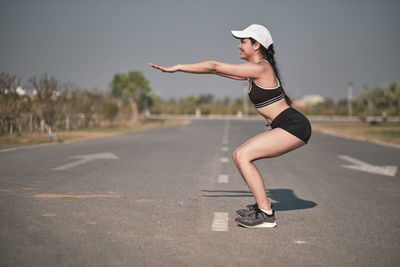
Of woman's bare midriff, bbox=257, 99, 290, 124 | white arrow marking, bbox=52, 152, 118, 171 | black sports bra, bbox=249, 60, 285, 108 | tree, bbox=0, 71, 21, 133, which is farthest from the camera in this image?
tree, bbox=0, 71, 21, 133

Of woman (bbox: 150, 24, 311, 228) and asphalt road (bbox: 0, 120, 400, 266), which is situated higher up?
→ woman (bbox: 150, 24, 311, 228)

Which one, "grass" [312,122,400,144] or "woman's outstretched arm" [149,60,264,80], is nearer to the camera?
"woman's outstretched arm" [149,60,264,80]

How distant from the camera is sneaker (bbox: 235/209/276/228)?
4.88 m

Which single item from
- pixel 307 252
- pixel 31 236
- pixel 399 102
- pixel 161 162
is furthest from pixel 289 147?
pixel 399 102

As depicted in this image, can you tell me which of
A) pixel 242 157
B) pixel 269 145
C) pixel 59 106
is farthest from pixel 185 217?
pixel 59 106

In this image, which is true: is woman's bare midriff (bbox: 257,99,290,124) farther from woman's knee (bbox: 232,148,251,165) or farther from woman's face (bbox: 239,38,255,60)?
woman's face (bbox: 239,38,255,60)

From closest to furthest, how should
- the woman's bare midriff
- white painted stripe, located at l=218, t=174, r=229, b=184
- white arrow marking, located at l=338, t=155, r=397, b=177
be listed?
the woman's bare midriff, white painted stripe, located at l=218, t=174, r=229, b=184, white arrow marking, located at l=338, t=155, r=397, b=177

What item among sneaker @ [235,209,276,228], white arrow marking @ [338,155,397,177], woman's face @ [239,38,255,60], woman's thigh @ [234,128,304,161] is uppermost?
woman's face @ [239,38,255,60]

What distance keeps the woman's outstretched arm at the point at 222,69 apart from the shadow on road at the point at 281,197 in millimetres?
2103

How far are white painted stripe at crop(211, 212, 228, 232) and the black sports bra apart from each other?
4.12ft

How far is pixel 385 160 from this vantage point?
1300cm

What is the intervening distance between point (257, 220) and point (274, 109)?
43.5 inches

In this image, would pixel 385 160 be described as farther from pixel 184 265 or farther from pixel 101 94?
pixel 101 94

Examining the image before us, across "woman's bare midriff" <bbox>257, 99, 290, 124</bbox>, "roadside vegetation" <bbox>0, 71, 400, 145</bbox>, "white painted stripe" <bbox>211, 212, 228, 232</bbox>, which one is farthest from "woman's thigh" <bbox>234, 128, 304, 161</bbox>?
"roadside vegetation" <bbox>0, 71, 400, 145</bbox>
